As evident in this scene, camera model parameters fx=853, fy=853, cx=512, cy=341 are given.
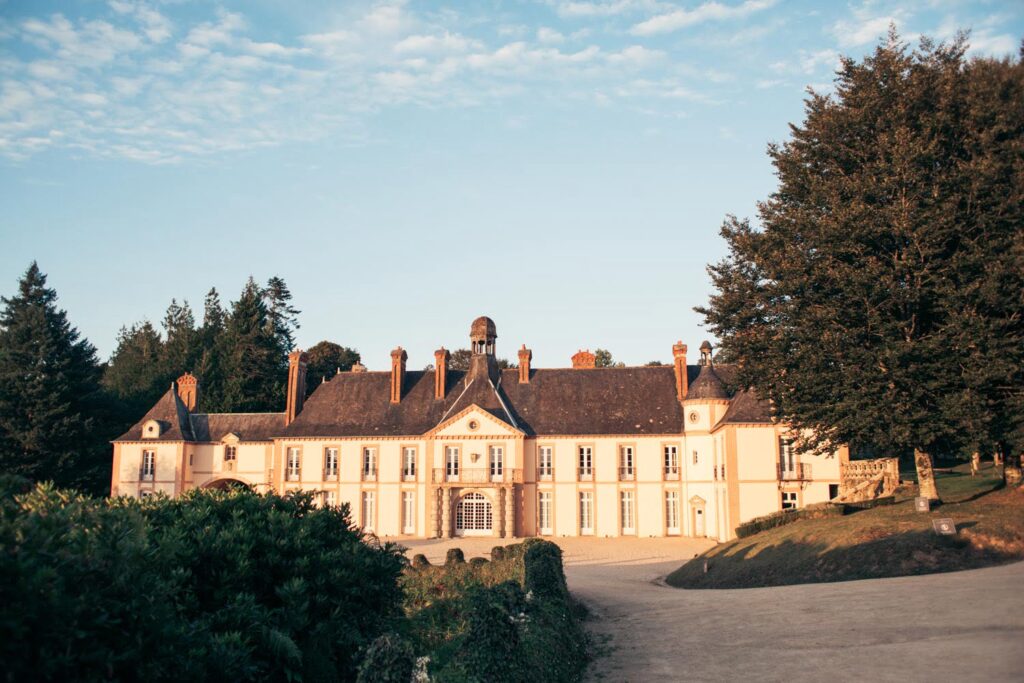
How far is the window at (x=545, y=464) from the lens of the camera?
150 ft

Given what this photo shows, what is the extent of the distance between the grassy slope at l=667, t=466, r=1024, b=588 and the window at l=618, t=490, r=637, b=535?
56.4 ft

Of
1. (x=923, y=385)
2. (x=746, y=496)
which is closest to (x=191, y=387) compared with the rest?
(x=746, y=496)

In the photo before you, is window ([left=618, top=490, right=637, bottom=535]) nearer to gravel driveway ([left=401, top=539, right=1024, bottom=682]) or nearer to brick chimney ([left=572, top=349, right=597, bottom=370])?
brick chimney ([left=572, top=349, right=597, bottom=370])

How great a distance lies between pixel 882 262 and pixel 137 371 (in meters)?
69.5

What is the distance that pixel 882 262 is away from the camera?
25.0 meters

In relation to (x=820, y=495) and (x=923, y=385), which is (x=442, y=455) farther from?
(x=923, y=385)

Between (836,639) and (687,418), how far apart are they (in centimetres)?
3108

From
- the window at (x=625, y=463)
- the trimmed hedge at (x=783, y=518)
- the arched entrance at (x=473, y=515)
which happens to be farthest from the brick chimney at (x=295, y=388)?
the trimmed hedge at (x=783, y=518)

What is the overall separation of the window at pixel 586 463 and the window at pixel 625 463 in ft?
4.85

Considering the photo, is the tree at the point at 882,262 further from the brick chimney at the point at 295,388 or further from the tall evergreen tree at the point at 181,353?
the tall evergreen tree at the point at 181,353

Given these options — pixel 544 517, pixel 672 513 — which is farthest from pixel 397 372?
pixel 672 513

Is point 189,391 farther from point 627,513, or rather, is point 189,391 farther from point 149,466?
point 627,513

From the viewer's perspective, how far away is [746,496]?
3916cm

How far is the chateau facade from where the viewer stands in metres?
44.3
